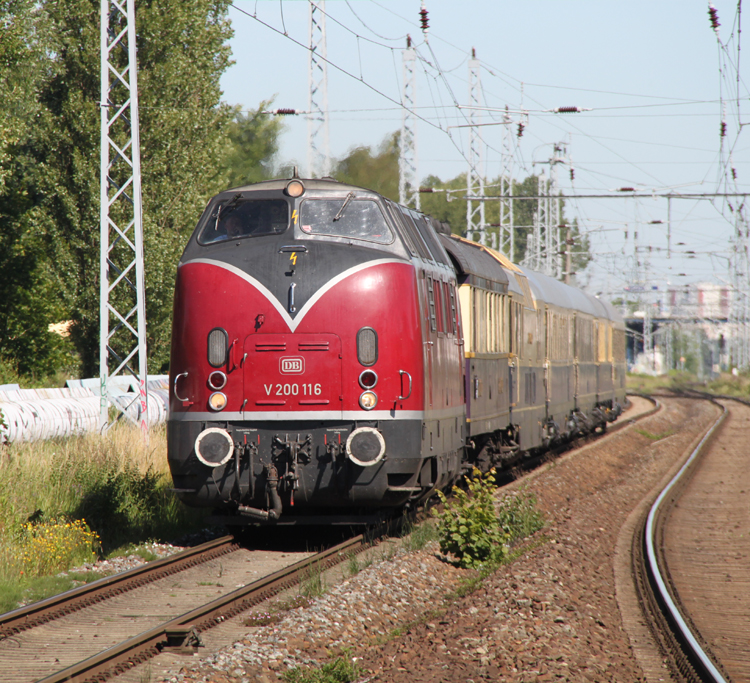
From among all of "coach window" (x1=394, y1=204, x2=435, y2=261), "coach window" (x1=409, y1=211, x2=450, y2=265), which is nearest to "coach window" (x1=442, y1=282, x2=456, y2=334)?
"coach window" (x1=409, y1=211, x2=450, y2=265)

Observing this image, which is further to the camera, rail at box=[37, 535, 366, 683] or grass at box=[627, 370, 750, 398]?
grass at box=[627, 370, 750, 398]

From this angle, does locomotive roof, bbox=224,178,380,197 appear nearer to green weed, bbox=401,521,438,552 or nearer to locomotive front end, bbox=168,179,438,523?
locomotive front end, bbox=168,179,438,523

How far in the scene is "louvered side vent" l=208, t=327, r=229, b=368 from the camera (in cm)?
979

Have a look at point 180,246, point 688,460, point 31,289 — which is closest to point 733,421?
point 688,460

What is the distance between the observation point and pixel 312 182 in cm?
1055

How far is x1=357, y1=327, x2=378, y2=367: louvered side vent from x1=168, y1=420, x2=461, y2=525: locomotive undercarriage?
640 millimetres

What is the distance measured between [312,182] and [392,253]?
1.27 meters

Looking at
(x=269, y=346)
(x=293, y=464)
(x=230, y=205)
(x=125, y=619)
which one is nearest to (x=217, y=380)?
(x=269, y=346)

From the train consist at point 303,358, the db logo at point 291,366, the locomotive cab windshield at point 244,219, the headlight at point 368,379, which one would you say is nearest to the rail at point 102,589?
the train consist at point 303,358

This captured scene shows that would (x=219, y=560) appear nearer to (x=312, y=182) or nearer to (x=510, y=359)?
(x=312, y=182)

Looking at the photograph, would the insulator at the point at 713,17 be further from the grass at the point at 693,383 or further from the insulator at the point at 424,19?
the grass at the point at 693,383

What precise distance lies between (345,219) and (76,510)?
15.2ft

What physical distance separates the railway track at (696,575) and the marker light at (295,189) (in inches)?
213

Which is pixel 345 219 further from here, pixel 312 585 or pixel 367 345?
pixel 312 585
